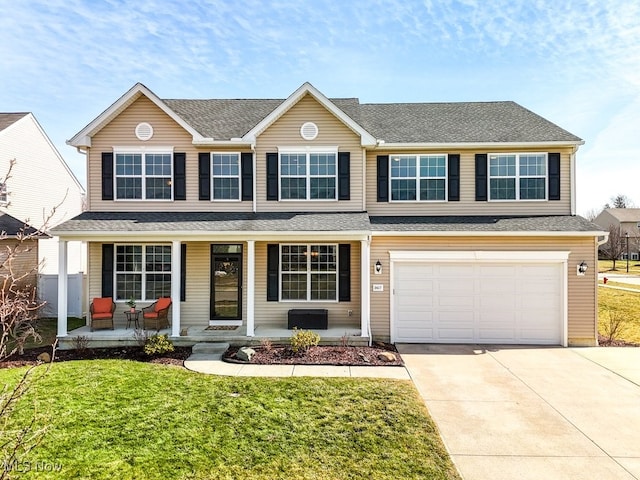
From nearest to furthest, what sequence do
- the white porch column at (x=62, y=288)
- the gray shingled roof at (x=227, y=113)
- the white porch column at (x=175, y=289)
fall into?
the white porch column at (x=62, y=288), the white porch column at (x=175, y=289), the gray shingled roof at (x=227, y=113)

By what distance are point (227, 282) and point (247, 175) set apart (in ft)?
11.5

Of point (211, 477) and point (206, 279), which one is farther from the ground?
point (206, 279)

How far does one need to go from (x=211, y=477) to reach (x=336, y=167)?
920cm

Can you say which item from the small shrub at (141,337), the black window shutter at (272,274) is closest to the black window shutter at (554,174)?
the black window shutter at (272,274)

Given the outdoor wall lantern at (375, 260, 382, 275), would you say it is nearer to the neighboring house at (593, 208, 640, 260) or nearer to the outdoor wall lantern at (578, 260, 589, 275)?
the outdoor wall lantern at (578, 260, 589, 275)

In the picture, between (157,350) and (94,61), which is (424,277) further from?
(94,61)

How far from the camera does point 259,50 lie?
476 inches

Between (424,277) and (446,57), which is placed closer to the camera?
(424,277)

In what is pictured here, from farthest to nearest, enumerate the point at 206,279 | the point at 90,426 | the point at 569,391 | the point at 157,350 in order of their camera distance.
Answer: the point at 206,279 → the point at 157,350 → the point at 569,391 → the point at 90,426

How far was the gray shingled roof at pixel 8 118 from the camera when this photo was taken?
18609 mm

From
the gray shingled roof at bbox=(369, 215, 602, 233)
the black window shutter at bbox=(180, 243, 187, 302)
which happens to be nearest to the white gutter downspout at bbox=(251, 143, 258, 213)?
the black window shutter at bbox=(180, 243, 187, 302)

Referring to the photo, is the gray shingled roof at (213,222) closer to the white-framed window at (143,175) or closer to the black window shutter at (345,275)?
the white-framed window at (143,175)

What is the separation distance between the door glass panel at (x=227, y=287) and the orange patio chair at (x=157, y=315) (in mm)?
1446

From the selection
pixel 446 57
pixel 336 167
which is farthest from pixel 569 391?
pixel 446 57
